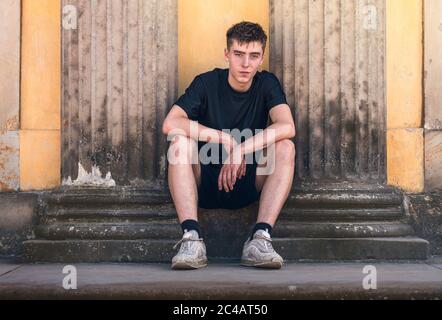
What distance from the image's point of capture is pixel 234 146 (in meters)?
4.79

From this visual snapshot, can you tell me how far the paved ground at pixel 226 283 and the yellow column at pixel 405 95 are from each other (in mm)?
1049

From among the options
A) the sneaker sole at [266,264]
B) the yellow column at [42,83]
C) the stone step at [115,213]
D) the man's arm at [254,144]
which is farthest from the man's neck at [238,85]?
the yellow column at [42,83]

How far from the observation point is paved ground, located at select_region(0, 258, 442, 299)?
151 inches

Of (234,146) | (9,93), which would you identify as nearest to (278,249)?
(234,146)

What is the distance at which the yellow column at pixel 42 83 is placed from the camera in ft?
A: 17.9

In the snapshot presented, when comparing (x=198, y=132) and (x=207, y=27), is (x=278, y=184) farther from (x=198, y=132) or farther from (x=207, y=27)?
(x=207, y=27)

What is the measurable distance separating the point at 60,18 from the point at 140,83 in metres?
0.81

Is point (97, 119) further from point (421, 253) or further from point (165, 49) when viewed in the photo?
point (421, 253)

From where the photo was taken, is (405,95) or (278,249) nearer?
(278,249)

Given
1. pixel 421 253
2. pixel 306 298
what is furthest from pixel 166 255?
pixel 421 253

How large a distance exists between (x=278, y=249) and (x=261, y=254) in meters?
0.49

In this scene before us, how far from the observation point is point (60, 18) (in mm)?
5344

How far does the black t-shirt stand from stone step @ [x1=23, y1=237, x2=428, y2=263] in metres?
0.83

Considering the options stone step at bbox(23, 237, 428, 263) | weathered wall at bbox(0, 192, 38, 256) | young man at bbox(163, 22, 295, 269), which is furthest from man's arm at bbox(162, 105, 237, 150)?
weathered wall at bbox(0, 192, 38, 256)
